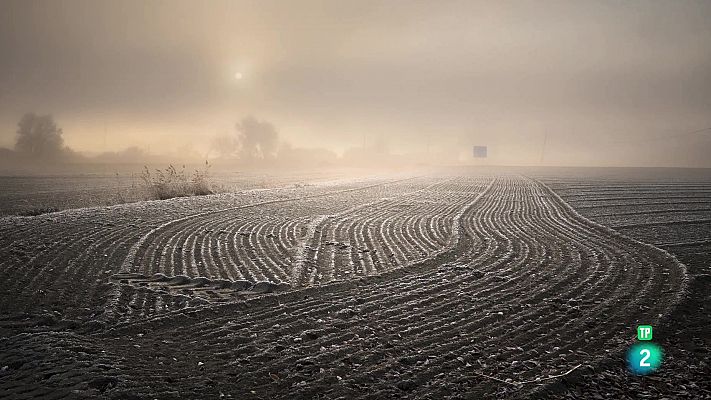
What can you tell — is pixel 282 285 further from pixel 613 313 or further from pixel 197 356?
pixel 613 313

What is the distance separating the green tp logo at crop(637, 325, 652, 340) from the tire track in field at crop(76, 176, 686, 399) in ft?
0.38

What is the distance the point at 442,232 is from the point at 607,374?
6012 millimetres

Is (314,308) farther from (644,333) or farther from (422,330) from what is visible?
(644,333)

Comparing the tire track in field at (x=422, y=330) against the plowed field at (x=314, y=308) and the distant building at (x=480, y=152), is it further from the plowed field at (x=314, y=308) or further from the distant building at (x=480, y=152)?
the distant building at (x=480, y=152)

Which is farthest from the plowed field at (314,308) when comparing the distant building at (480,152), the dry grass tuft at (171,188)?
the distant building at (480,152)

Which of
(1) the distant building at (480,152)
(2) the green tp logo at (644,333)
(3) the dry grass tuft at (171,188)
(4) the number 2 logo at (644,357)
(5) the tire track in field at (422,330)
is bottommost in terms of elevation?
(4) the number 2 logo at (644,357)

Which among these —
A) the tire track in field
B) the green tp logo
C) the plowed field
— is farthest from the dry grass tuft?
the green tp logo

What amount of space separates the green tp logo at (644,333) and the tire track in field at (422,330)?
115 mm

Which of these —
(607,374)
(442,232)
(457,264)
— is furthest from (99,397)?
(442,232)

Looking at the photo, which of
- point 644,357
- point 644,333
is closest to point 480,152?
point 644,333

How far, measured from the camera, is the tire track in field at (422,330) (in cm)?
305

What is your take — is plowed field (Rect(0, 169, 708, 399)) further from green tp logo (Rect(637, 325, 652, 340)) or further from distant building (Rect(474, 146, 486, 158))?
distant building (Rect(474, 146, 486, 158))

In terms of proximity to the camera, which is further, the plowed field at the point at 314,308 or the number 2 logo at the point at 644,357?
the number 2 logo at the point at 644,357

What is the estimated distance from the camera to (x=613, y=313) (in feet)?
14.5
